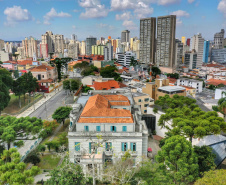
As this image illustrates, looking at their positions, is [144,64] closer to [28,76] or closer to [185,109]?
Answer: [28,76]

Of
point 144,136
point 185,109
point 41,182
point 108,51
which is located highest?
point 108,51

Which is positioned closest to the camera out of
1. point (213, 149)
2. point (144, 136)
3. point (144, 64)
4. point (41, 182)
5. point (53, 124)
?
point (41, 182)

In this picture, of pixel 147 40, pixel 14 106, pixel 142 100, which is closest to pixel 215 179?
pixel 142 100

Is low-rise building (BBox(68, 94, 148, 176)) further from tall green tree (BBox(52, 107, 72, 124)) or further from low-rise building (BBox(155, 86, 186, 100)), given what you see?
low-rise building (BBox(155, 86, 186, 100))

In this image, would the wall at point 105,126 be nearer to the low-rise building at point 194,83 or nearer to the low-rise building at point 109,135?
the low-rise building at point 109,135

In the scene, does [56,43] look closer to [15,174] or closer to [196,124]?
[196,124]

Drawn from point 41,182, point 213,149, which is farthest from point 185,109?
point 41,182
